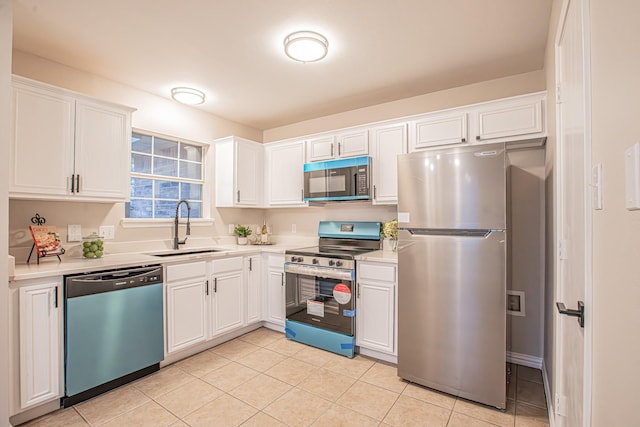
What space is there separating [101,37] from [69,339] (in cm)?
218

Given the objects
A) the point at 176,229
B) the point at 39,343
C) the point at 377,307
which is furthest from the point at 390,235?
the point at 39,343

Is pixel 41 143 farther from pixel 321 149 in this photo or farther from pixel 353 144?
pixel 353 144

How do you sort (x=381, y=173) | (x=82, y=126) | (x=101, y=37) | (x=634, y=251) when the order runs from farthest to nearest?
(x=381, y=173)
(x=82, y=126)
(x=101, y=37)
(x=634, y=251)

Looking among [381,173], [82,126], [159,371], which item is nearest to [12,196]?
[82,126]

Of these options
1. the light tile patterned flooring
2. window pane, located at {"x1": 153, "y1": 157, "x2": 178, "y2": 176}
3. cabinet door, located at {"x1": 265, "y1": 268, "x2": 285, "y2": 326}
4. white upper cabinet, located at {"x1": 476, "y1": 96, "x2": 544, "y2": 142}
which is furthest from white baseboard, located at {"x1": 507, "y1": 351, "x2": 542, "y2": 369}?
window pane, located at {"x1": 153, "y1": 157, "x2": 178, "y2": 176}

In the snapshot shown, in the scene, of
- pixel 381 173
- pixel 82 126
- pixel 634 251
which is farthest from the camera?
pixel 381 173

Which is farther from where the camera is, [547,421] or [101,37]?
[101,37]

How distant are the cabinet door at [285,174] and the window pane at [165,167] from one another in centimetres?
113

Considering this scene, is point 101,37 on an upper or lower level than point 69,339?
upper

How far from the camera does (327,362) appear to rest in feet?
9.00

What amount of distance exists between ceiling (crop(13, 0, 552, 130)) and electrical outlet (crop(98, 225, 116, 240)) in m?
1.42

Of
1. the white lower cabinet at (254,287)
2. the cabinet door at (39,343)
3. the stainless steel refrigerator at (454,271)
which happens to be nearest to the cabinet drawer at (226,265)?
the white lower cabinet at (254,287)

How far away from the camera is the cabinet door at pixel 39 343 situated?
1874mm

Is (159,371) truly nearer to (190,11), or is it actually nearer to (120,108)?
(120,108)
